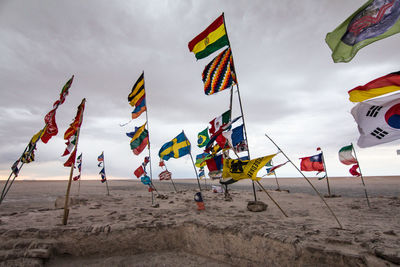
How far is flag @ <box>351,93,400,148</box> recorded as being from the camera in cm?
502

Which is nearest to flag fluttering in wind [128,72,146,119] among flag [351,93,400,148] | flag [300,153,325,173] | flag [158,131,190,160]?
flag [158,131,190,160]

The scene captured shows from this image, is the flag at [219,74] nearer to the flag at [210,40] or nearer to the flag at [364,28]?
the flag at [210,40]

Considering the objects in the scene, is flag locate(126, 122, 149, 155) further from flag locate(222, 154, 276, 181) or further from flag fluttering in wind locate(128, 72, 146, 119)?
flag locate(222, 154, 276, 181)

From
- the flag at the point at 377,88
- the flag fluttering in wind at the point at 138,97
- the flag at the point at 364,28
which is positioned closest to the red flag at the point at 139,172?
the flag fluttering in wind at the point at 138,97

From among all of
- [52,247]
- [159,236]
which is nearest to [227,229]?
[159,236]

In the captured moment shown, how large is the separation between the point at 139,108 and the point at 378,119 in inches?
495

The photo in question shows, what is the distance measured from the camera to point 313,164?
1385 centimetres

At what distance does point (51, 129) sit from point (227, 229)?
8.59m

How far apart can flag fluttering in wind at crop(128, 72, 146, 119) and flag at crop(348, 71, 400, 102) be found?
1165 cm

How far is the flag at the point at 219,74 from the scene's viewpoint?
9.42 m

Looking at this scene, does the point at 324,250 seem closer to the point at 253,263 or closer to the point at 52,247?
the point at 253,263

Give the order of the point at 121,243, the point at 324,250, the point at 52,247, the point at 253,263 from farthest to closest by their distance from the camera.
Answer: the point at 121,243 → the point at 52,247 → the point at 253,263 → the point at 324,250

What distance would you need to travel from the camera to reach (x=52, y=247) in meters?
5.47

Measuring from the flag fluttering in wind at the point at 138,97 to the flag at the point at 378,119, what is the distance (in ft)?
38.8
